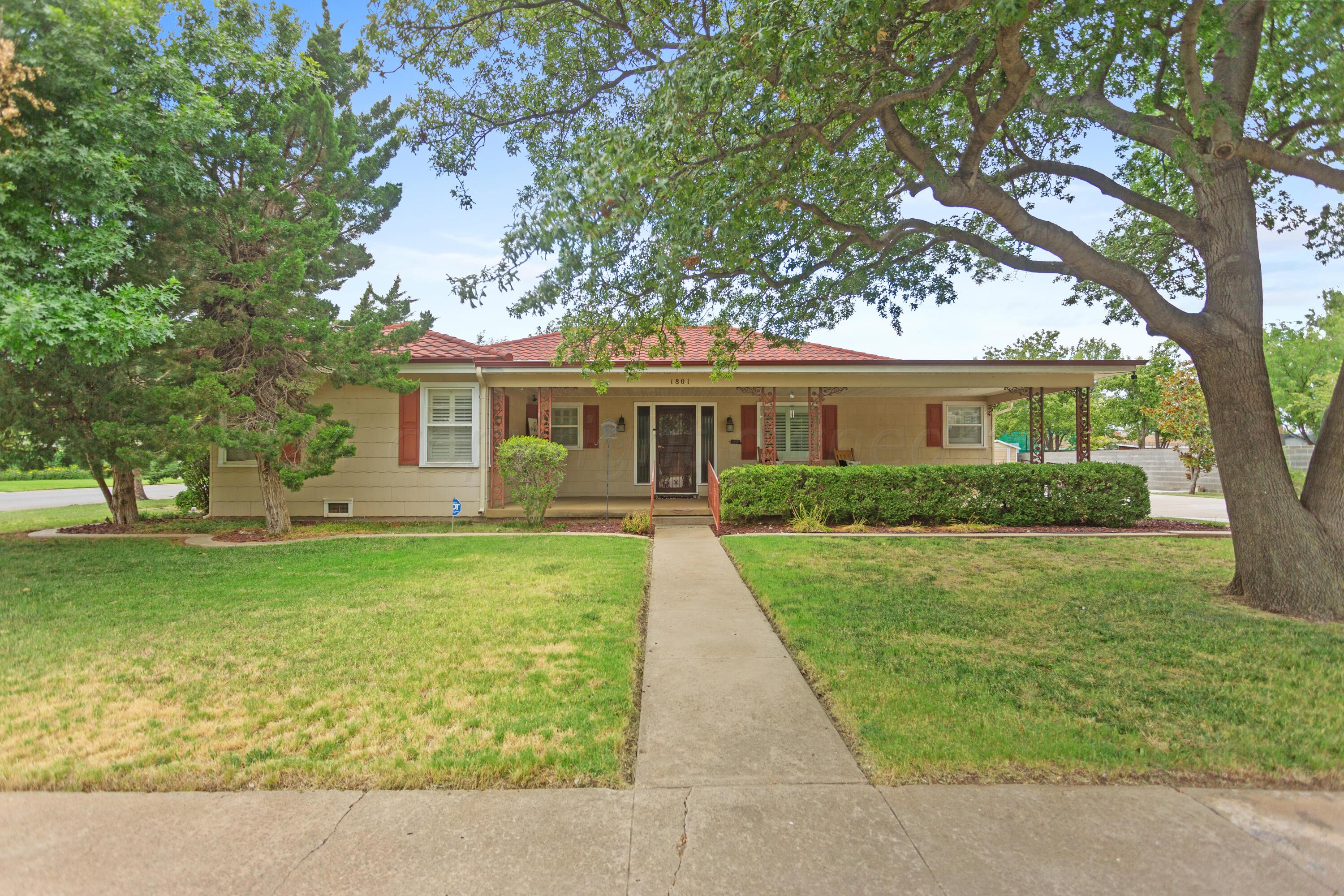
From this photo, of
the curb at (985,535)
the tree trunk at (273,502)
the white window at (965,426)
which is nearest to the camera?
the curb at (985,535)

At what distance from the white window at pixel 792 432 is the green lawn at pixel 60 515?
1280 cm

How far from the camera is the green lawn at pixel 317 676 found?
9.53ft

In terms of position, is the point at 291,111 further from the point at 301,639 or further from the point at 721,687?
the point at 721,687

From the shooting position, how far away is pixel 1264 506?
5.58 metres

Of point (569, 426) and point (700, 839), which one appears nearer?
point (700, 839)

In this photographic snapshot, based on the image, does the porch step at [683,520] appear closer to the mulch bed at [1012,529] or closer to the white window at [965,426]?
the mulch bed at [1012,529]

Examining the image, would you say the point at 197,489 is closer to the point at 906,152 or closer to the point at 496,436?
the point at 496,436

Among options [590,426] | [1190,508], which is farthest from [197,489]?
[1190,508]

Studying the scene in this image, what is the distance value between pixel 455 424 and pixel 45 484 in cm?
2935

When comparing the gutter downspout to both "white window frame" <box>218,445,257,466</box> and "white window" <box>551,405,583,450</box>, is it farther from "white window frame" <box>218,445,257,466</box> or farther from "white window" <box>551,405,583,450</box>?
"white window frame" <box>218,445,257,466</box>

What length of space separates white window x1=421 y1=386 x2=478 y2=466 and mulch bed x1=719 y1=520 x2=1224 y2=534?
4.97 metres

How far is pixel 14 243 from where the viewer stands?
562 centimetres

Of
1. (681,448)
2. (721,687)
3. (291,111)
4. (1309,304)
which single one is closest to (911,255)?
(721,687)

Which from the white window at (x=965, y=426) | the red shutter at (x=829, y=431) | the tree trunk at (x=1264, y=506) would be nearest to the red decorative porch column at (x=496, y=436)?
the red shutter at (x=829, y=431)
